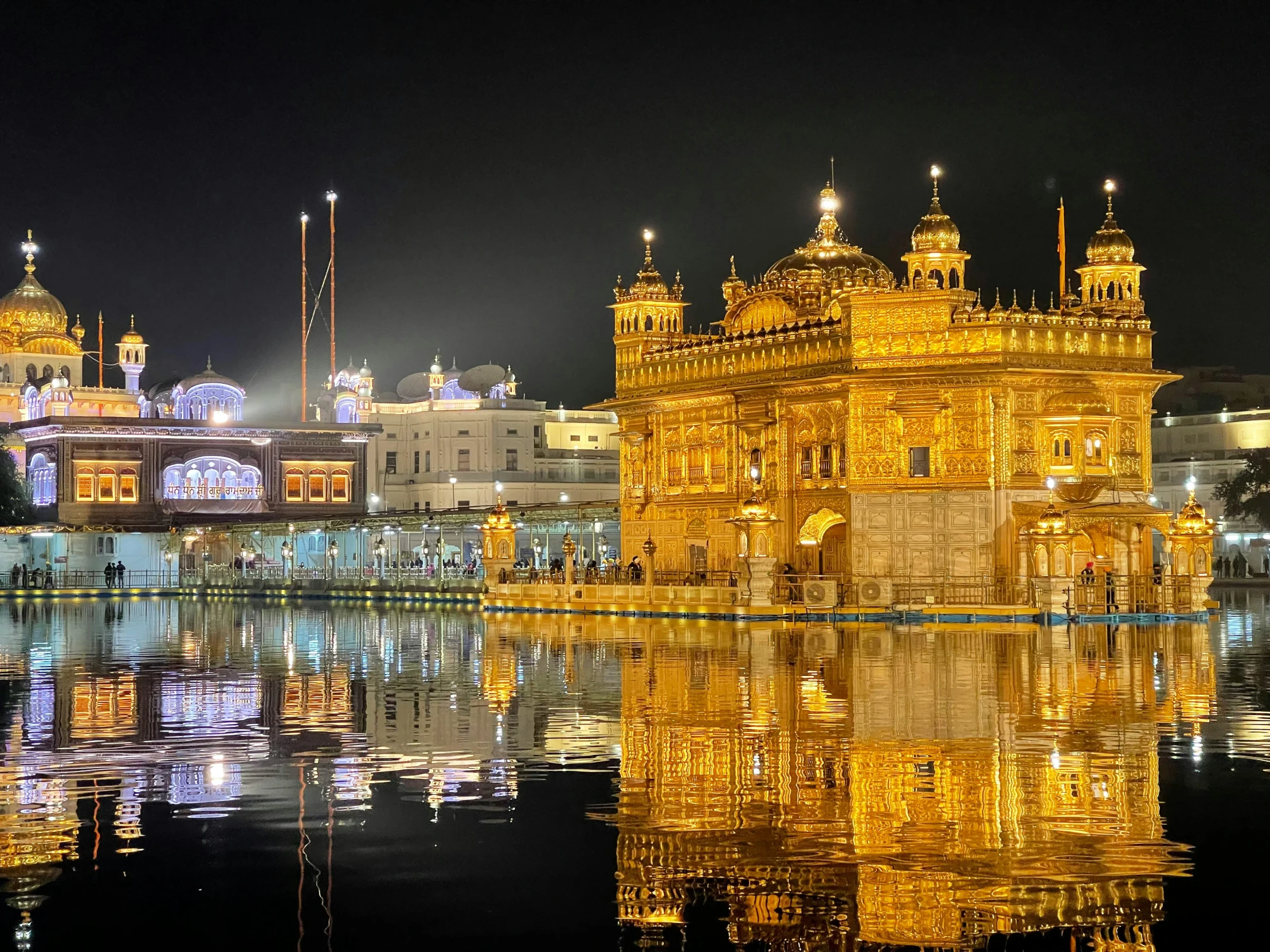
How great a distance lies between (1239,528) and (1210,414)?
10.7m

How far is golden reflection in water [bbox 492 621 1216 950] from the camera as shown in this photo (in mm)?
10344

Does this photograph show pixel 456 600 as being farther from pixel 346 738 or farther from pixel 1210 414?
pixel 1210 414

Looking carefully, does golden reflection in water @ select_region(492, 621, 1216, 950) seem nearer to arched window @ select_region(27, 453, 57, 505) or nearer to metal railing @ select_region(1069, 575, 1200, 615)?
metal railing @ select_region(1069, 575, 1200, 615)

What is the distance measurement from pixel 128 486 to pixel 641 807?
77609 mm

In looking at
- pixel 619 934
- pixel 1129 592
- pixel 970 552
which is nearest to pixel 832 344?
pixel 970 552

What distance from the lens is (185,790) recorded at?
14.7 metres

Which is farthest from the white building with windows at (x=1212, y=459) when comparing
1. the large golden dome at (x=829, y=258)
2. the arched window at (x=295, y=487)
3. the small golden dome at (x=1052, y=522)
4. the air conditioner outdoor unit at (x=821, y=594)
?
the air conditioner outdoor unit at (x=821, y=594)

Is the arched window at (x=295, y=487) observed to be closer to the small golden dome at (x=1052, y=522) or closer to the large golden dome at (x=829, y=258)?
the large golden dome at (x=829, y=258)

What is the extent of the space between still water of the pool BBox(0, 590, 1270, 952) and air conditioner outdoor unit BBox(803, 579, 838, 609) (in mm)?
14645

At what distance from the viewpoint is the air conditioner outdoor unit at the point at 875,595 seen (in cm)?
4269

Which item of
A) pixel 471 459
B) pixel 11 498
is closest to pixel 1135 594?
pixel 11 498

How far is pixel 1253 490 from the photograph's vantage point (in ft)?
260

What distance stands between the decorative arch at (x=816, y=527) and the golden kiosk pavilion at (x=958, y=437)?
47mm

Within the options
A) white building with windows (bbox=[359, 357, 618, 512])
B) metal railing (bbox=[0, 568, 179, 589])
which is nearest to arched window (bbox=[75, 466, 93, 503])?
metal railing (bbox=[0, 568, 179, 589])
